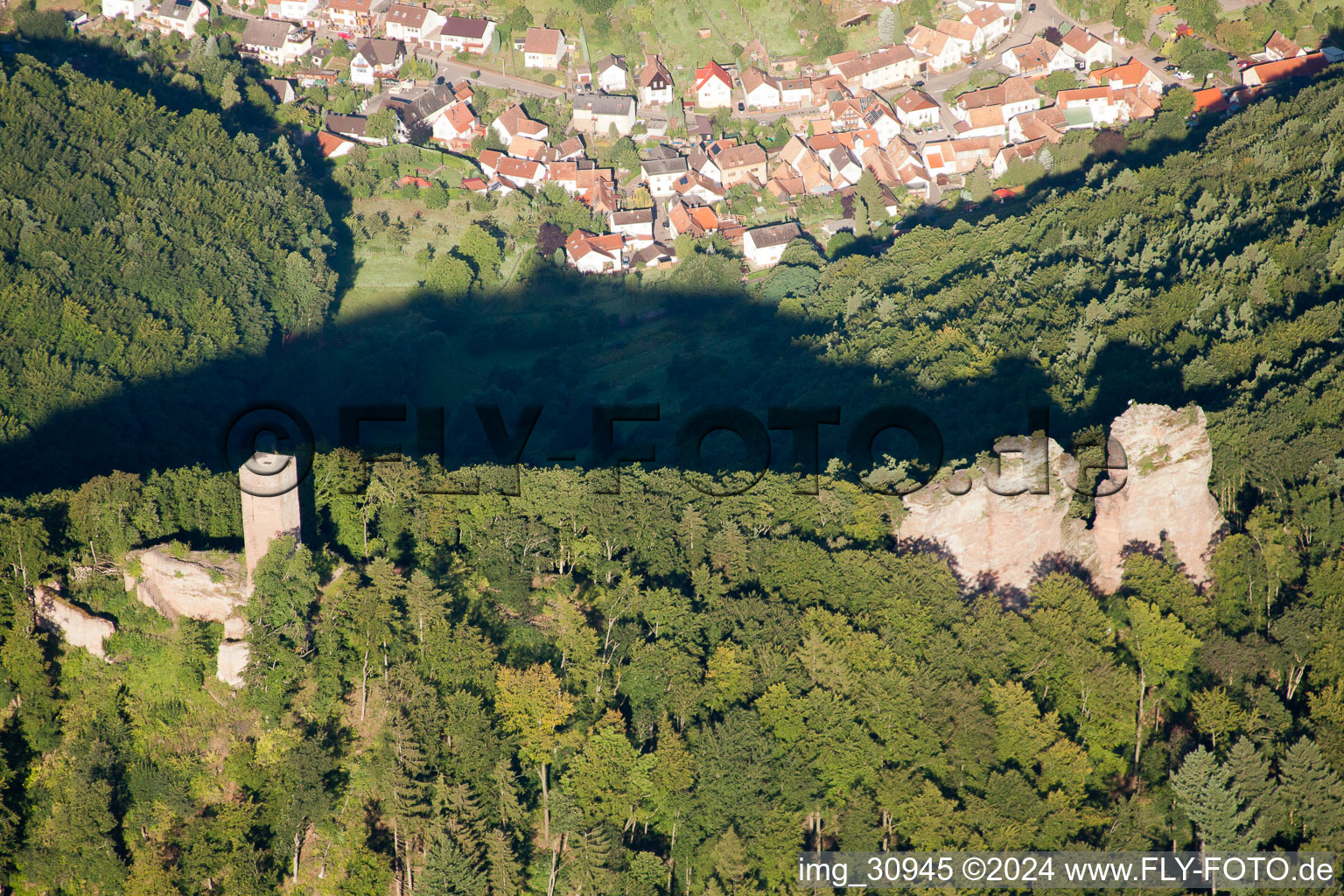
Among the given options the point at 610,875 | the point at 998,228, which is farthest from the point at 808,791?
the point at 998,228

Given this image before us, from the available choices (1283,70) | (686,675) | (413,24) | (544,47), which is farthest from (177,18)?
(1283,70)

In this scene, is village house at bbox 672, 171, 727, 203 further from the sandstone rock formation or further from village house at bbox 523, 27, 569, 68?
the sandstone rock formation

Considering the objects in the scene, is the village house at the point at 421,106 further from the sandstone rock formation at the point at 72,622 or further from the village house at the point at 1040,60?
the sandstone rock formation at the point at 72,622

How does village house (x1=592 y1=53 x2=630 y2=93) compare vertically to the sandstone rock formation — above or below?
above

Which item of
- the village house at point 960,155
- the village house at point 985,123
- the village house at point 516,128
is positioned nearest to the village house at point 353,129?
the village house at point 516,128

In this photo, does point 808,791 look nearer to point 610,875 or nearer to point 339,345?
point 610,875

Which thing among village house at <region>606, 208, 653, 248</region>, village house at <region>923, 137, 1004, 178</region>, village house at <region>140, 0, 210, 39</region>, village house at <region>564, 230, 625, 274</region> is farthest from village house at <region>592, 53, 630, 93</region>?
village house at <region>140, 0, 210, 39</region>
